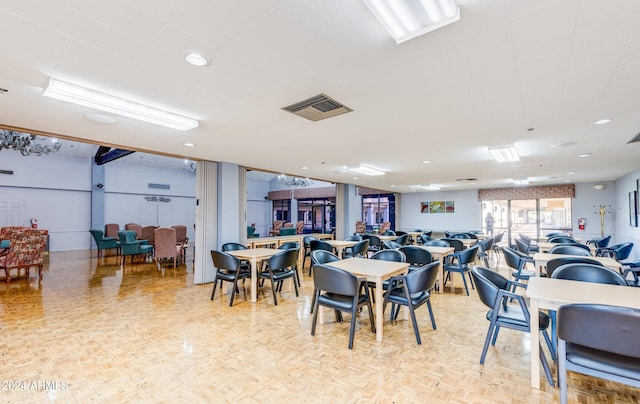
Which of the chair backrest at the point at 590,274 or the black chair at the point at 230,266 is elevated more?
the chair backrest at the point at 590,274

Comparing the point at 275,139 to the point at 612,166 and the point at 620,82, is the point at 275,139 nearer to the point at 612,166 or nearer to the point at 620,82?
the point at 620,82

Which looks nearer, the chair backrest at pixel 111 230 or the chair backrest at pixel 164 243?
the chair backrest at pixel 164 243

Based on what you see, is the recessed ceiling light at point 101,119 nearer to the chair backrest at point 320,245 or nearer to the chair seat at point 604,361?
the chair backrest at point 320,245

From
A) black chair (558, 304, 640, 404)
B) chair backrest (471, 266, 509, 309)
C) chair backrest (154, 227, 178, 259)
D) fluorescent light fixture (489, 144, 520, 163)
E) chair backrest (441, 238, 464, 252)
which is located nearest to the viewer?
black chair (558, 304, 640, 404)

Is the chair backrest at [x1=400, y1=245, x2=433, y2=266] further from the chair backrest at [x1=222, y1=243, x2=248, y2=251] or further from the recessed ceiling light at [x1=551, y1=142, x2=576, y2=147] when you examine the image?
the chair backrest at [x1=222, y1=243, x2=248, y2=251]

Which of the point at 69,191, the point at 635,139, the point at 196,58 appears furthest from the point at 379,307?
the point at 69,191

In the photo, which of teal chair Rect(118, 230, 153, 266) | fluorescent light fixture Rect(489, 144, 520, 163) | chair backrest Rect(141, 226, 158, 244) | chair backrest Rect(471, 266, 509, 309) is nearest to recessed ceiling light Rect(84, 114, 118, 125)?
chair backrest Rect(471, 266, 509, 309)

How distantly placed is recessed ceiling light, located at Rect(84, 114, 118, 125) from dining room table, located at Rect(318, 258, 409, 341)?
338 cm

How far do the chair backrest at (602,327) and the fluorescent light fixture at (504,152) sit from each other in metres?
3.67

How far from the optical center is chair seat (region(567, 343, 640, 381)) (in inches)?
70.8

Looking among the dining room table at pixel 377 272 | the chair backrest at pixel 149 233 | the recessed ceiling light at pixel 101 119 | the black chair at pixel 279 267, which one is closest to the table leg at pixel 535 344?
the dining room table at pixel 377 272

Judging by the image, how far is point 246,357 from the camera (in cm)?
293

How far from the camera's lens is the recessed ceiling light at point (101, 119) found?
350 cm

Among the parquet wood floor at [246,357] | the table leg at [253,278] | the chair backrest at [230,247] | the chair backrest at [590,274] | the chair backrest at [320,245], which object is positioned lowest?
the parquet wood floor at [246,357]
